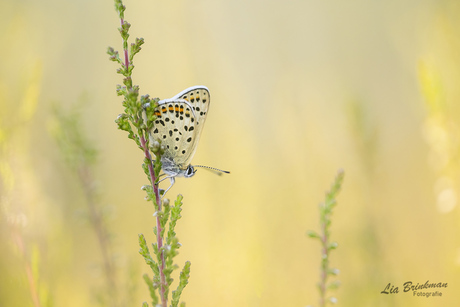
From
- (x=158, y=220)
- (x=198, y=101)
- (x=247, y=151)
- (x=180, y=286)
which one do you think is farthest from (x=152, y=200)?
(x=247, y=151)

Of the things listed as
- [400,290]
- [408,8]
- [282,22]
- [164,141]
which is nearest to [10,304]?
[164,141]

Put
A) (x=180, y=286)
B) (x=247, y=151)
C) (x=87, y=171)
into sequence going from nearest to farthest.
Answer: (x=180, y=286), (x=87, y=171), (x=247, y=151)

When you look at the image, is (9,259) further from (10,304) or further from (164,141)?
(164,141)

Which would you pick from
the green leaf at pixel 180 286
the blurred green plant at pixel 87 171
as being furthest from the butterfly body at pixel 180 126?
the green leaf at pixel 180 286

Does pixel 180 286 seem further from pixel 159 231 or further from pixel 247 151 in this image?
pixel 247 151

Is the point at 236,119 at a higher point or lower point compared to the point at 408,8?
lower

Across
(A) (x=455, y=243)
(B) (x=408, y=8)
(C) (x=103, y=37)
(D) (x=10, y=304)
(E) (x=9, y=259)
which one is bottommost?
(D) (x=10, y=304)
